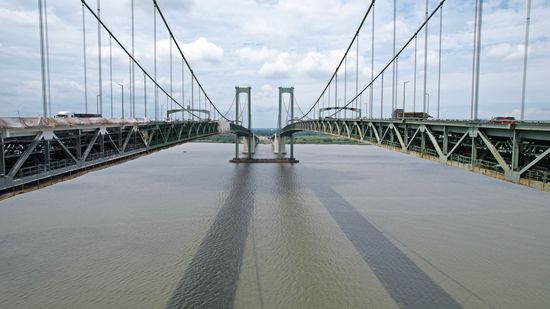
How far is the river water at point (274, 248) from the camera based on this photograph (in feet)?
41.0

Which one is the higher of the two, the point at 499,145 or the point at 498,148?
the point at 499,145

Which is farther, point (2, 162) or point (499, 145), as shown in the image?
point (499, 145)

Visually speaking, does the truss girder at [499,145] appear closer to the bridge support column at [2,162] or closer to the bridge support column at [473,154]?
the bridge support column at [473,154]

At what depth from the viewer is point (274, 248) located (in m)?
17.2

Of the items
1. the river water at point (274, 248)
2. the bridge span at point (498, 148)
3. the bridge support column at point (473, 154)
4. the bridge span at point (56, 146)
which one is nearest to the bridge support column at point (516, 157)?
the bridge span at point (498, 148)

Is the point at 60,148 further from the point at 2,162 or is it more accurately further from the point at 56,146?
the point at 2,162

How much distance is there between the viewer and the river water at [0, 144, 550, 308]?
492 inches

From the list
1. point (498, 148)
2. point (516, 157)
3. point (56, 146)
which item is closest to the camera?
point (516, 157)

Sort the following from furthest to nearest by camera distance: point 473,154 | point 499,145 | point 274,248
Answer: point 274,248 → point 499,145 → point 473,154

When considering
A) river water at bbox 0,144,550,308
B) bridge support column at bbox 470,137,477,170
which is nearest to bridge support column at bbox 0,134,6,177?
river water at bbox 0,144,550,308

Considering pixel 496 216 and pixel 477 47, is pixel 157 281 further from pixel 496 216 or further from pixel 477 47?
pixel 496 216

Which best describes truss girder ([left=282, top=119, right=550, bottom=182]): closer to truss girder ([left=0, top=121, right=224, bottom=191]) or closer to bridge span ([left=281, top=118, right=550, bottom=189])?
bridge span ([left=281, top=118, right=550, bottom=189])

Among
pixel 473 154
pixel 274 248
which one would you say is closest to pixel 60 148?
pixel 274 248

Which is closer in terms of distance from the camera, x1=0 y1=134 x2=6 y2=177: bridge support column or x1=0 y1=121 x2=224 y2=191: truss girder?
x1=0 y1=134 x2=6 y2=177: bridge support column
